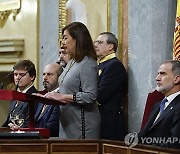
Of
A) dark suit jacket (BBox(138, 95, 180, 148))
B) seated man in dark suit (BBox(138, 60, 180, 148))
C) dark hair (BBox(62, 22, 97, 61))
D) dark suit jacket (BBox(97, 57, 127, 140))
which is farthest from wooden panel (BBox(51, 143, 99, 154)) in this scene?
dark suit jacket (BBox(97, 57, 127, 140))

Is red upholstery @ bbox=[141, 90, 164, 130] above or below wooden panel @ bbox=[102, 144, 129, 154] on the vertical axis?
above

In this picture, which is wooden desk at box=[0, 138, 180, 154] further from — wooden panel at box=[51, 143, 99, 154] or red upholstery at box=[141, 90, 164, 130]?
red upholstery at box=[141, 90, 164, 130]

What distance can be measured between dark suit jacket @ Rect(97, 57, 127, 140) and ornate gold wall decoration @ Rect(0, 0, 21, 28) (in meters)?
3.13

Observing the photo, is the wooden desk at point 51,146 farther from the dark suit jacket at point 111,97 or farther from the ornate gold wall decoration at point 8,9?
the ornate gold wall decoration at point 8,9

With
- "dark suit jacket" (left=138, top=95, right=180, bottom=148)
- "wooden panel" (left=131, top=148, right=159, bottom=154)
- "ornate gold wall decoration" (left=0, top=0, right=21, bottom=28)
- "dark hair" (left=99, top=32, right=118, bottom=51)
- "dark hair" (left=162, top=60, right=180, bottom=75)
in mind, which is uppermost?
"ornate gold wall decoration" (left=0, top=0, right=21, bottom=28)

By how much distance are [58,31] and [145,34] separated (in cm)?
188

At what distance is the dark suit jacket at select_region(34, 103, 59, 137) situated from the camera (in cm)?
495

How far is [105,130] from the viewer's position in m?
5.49

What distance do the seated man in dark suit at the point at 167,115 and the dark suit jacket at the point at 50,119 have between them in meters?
0.81

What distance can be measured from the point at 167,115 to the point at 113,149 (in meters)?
0.79

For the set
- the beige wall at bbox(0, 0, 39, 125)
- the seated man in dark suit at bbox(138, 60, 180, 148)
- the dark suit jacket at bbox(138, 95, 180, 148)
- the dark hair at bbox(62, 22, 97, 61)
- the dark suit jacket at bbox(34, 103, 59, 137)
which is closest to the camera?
the seated man in dark suit at bbox(138, 60, 180, 148)

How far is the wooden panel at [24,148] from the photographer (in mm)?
3809

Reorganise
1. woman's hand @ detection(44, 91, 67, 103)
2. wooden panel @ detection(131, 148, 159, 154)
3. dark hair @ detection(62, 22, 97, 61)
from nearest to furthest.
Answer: wooden panel @ detection(131, 148, 159, 154) < woman's hand @ detection(44, 91, 67, 103) < dark hair @ detection(62, 22, 97, 61)

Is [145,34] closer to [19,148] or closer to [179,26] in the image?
[179,26]
